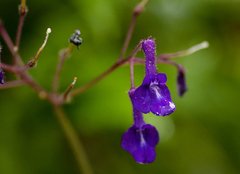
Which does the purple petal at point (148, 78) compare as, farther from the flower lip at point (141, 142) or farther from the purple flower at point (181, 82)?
the purple flower at point (181, 82)

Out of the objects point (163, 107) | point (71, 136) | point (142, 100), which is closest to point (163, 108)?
point (163, 107)

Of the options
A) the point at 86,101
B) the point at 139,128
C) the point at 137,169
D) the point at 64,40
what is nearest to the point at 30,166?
the point at 86,101

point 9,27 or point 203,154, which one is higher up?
point 9,27

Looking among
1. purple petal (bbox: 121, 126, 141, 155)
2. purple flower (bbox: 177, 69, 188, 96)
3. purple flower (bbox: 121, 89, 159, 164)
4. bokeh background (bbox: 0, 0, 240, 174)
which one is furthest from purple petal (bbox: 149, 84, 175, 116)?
bokeh background (bbox: 0, 0, 240, 174)

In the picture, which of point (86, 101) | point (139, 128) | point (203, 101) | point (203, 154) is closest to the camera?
point (139, 128)

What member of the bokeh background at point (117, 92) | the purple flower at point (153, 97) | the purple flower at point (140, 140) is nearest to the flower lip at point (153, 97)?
the purple flower at point (153, 97)

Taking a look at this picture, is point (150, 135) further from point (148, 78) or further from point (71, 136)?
point (71, 136)

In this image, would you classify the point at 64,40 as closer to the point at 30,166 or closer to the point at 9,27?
the point at 9,27
